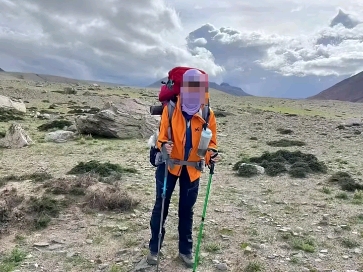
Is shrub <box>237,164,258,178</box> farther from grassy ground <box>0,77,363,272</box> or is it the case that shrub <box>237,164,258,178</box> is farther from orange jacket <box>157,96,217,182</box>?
orange jacket <box>157,96,217,182</box>

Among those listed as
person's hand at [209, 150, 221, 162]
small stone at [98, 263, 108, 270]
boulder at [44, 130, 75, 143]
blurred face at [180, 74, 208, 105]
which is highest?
blurred face at [180, 74, 208, 105]

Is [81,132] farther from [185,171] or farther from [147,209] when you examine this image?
[185,171]

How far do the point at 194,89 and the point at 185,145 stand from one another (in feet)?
2.68

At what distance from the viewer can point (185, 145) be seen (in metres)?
5.54

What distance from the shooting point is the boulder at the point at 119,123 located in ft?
64.6

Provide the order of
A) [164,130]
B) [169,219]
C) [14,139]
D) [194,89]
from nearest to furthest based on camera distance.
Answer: [194,89] < [164,130] < [169,219] < [14,139]

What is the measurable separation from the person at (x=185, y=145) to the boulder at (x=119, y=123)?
45.6 feet

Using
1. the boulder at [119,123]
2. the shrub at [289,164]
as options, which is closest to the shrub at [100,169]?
the shrub at [289,164]

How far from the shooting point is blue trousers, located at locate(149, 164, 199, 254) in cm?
579

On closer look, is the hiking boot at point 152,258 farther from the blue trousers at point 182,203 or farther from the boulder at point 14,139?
the boulder at point 14,139

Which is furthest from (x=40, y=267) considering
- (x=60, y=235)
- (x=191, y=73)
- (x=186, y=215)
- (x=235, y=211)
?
(x=235, y=211)

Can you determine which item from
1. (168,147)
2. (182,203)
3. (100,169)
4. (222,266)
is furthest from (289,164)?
(168,147)

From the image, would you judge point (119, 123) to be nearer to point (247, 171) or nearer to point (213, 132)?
point (247, 171)

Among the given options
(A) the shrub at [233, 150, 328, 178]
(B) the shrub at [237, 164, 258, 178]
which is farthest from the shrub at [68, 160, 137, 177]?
(A) the shrub at [233, 150, 328, 178]
